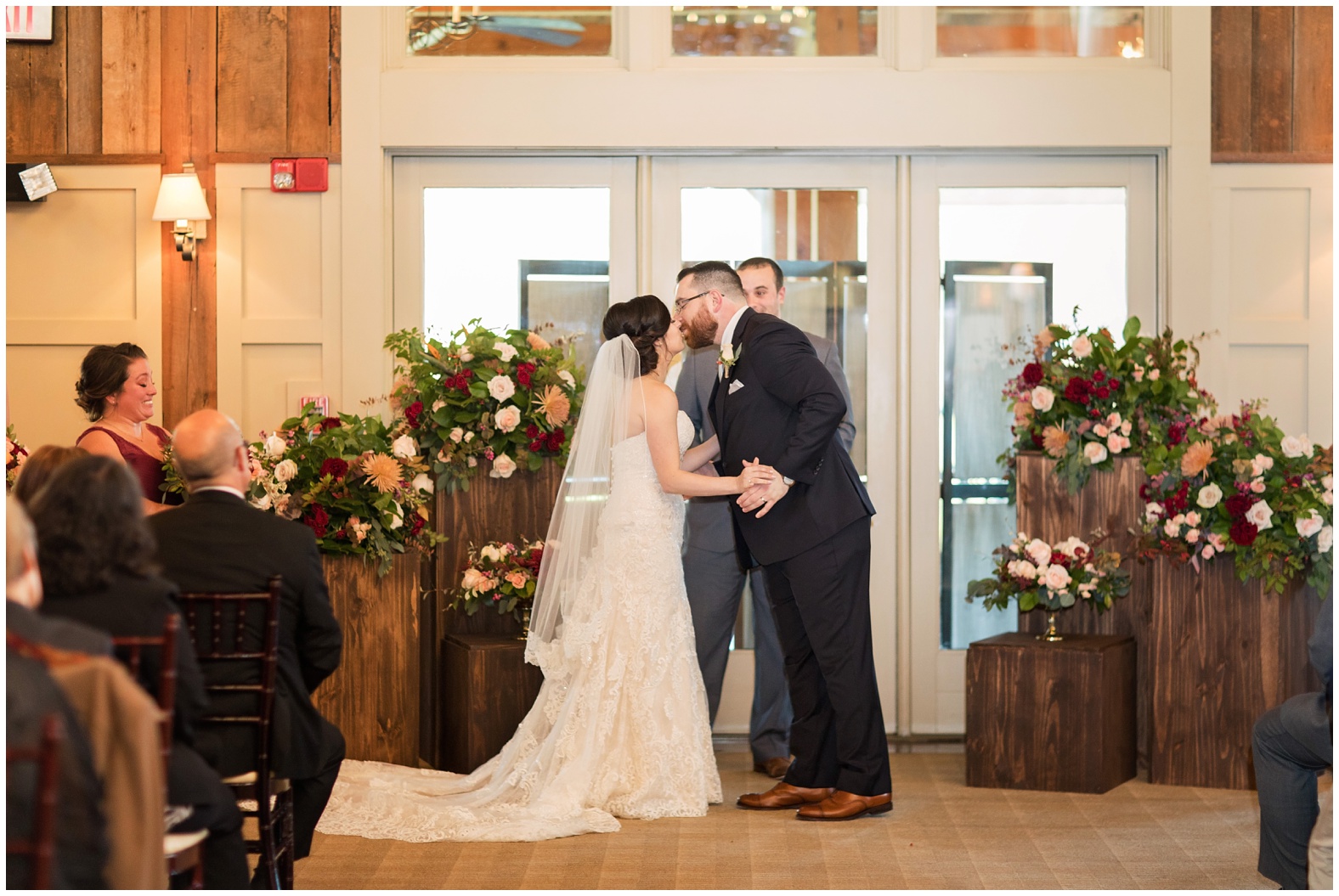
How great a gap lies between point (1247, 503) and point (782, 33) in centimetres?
281

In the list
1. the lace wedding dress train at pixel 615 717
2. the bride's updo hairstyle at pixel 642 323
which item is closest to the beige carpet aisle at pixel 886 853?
the lace wedding dress train at pixel 615 717

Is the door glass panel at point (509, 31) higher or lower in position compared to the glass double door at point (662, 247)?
higher

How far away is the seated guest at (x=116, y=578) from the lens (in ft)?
7.53

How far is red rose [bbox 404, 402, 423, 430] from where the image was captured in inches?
203

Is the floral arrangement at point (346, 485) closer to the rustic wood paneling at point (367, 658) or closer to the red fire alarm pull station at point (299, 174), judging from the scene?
the rustic wood paneling at point (367, 658)

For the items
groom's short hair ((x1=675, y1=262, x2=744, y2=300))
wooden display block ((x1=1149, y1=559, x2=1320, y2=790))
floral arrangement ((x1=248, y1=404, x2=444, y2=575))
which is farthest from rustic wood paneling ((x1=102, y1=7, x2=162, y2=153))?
wooden display block ((x1=1149, y1=559, x2=1320, y2=790))

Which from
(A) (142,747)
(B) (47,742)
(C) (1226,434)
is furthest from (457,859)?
(C) (1226,434)

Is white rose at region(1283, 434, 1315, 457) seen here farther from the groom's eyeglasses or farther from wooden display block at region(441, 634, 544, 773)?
wooden display block at region(441, 634, 544, 773)

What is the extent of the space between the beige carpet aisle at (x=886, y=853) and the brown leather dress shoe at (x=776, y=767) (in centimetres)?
53

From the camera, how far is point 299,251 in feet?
19.2

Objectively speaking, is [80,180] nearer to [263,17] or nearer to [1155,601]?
[263,17]

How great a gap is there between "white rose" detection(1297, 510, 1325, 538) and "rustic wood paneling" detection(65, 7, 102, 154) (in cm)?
506

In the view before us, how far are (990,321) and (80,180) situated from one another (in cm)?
404

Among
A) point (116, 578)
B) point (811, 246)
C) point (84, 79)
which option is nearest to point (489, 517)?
point (811, 246)
